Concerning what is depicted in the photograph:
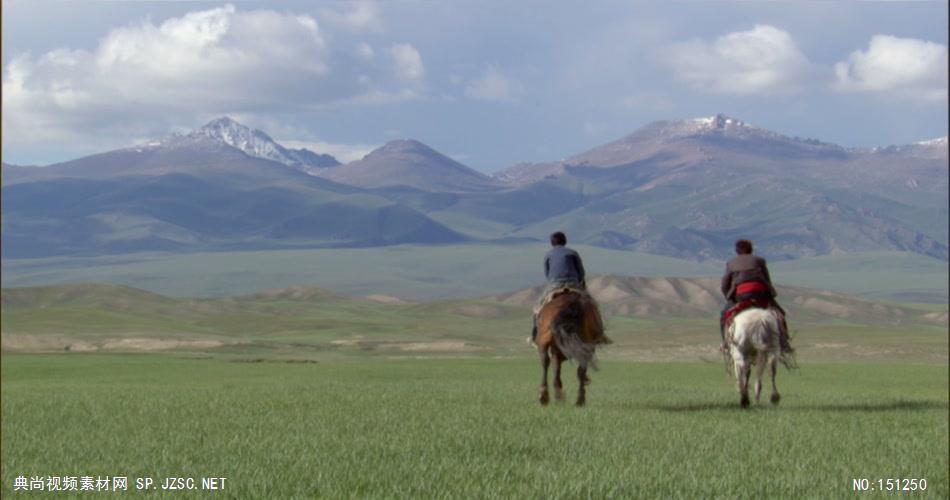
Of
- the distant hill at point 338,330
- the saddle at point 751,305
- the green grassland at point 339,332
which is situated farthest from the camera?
the distant hill at point 338,330

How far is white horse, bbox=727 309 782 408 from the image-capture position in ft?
62.6

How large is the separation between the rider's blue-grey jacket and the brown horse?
0.90 ft

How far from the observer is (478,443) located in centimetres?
1261

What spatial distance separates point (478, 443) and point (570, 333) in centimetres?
644

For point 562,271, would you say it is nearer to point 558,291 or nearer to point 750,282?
point 558,291

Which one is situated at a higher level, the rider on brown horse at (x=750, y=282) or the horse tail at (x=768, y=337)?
the rider on brown horse at (x=750, y=282)

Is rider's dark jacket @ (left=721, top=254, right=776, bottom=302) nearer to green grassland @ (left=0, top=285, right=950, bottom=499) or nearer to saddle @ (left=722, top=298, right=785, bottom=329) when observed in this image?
saddle @ (left=722, top=298, right=785, bottom=329)

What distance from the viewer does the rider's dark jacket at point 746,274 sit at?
1948 centimetres

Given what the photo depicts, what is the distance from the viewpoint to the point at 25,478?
393 inches

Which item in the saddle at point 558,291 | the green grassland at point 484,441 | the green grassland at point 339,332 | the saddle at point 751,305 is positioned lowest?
the green grassland at point 339,332

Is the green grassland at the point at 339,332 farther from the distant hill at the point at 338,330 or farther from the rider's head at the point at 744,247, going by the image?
the rider's head at the point at 744,247

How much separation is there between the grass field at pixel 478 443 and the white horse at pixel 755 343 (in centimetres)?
59

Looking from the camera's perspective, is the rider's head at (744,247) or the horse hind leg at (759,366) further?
the rider's head at (744,247)

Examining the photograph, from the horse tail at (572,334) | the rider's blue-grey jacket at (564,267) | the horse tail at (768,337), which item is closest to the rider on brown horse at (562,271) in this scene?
the rider's blue-grey jacket at (564,267)
